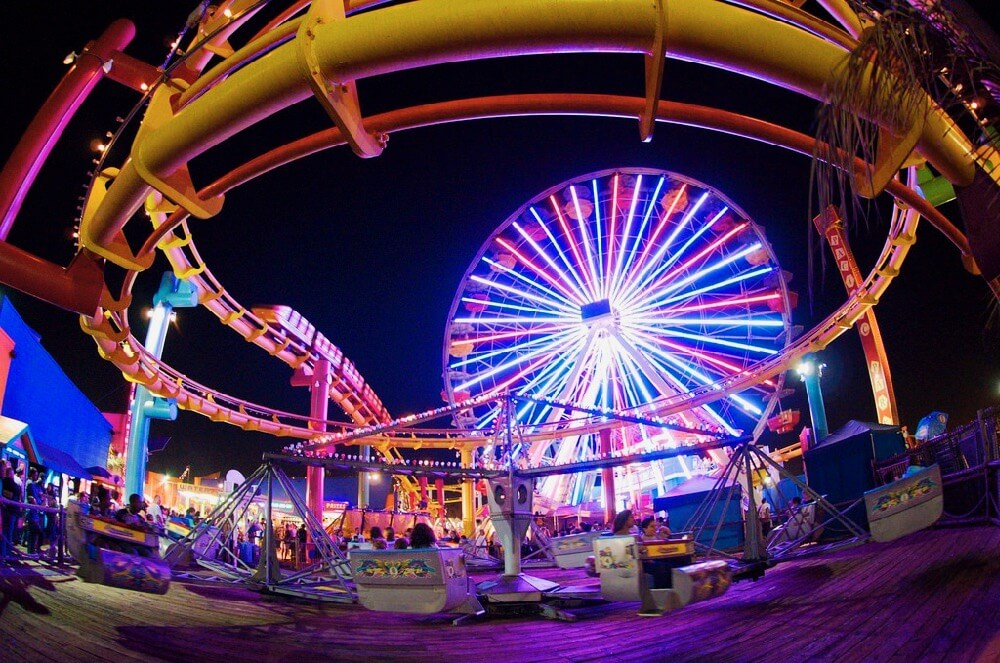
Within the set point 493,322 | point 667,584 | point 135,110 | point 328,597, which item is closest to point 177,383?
point 493,322

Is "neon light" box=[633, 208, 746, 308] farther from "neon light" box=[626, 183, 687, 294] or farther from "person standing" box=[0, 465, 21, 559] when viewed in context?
"person standing" box=[0, 465, 21, 559]

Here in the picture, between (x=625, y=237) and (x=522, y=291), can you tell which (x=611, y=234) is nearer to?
(x=625, y=237)

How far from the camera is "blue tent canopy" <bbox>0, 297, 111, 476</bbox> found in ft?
50.6

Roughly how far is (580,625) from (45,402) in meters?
19.4

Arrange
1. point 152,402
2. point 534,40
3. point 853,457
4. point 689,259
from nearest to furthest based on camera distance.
Result: 1. point 534,40
2. point 853,457
3. point 152,402
4. point 689,259

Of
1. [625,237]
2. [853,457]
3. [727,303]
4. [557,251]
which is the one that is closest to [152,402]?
[557,251]

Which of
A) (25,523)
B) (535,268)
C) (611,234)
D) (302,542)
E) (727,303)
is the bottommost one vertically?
(302,542)

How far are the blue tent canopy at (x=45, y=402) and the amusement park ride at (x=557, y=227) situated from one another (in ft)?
8.94

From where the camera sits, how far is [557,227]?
21344 mm

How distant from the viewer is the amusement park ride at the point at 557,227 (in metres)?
2.60

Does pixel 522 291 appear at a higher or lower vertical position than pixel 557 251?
lower

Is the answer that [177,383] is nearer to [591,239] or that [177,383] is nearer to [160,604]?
[160,604]

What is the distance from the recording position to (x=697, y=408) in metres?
20.7

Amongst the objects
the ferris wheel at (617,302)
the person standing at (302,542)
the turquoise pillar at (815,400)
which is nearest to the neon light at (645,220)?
the ferris wheel at (617,302)
